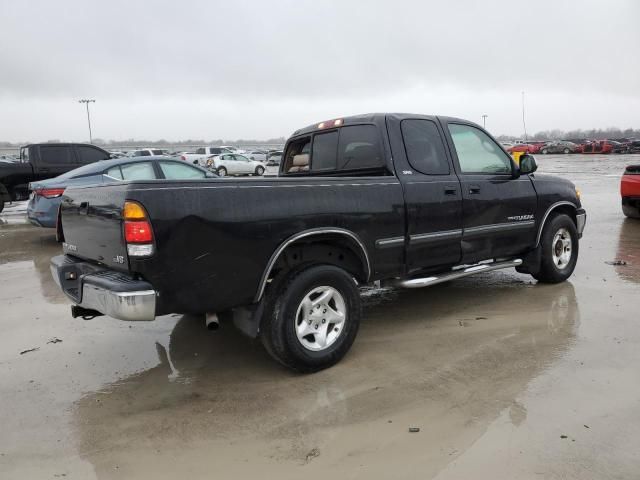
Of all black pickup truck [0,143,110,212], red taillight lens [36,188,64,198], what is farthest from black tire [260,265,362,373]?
black pickup truck [0,143,110,212]

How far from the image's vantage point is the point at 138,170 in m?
9.71

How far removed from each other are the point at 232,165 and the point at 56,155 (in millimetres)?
22428

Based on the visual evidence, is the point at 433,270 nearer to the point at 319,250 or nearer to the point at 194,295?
the point at 319,250

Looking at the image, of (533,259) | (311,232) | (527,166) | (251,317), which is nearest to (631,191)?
(533,259)

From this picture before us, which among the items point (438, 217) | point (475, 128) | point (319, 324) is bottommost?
point (319, 324)

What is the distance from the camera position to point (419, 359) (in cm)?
418

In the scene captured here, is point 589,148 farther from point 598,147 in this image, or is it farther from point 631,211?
point 631,211

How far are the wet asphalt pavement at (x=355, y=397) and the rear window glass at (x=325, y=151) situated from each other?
5.13 feet

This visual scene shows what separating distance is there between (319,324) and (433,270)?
1.45m

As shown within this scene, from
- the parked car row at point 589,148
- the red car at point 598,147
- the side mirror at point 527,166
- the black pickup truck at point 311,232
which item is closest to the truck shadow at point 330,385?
the black pickup truck at point 311,232

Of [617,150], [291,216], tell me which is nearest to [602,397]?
[291,216]

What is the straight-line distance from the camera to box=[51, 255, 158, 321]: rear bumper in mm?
3271

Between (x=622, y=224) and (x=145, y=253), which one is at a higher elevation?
(x=145, y=253)

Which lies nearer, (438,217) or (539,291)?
(438,217)
